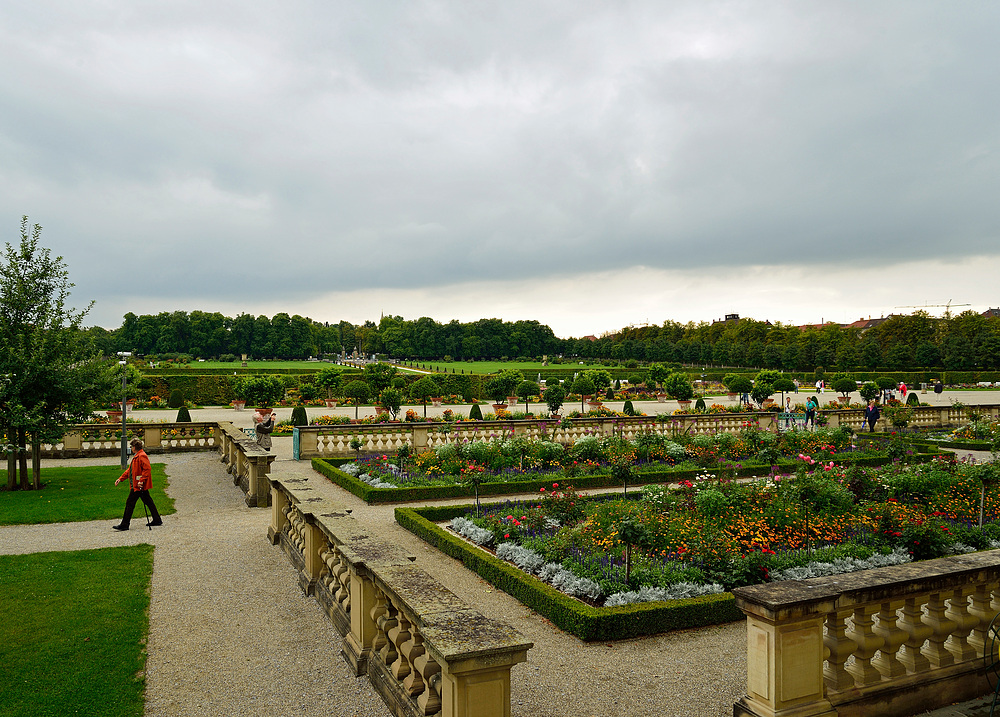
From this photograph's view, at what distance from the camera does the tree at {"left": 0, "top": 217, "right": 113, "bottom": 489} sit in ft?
46.8

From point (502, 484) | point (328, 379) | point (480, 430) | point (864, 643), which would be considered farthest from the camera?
point (328, 379)

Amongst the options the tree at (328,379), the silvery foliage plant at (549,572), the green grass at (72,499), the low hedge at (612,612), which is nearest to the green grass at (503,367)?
the tree at (328,379)

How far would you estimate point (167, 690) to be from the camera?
5.36m

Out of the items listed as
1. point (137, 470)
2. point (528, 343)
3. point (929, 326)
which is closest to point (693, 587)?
point (137, 470)

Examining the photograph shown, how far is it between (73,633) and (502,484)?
907 cm

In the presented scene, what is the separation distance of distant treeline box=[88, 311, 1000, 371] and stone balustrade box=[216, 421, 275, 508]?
75286 mm

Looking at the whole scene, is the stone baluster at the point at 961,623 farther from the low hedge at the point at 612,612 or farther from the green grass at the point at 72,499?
the green grass at the point at 72,499

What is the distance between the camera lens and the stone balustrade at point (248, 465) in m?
13.3

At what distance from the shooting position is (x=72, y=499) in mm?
13836

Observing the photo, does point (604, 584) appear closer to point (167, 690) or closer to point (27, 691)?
point (167, 690)

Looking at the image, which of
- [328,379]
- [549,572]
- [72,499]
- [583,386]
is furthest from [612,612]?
[328,379]

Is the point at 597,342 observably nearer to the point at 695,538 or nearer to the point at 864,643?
the point at 695,538

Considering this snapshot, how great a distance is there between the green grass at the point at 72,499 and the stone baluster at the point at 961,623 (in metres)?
12.6

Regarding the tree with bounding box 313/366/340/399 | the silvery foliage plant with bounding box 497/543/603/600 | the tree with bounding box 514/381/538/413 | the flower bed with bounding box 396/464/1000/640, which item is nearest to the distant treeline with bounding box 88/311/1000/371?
the tree with bounding box 514/381/538/413
